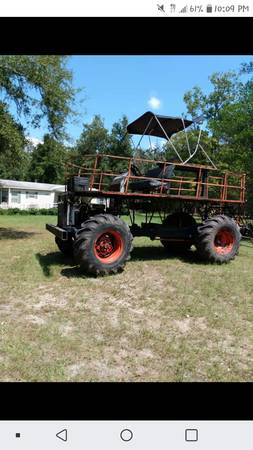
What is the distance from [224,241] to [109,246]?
3.26 meters

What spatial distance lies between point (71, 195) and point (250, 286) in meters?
4.16

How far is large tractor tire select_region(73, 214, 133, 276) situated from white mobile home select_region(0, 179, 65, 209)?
35.6 metres

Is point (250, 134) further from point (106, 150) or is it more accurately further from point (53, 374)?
point (106, 150)

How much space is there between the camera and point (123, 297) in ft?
19.5

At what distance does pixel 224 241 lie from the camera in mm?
9070

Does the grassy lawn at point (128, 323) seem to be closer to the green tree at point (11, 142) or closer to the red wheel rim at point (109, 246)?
the red wheel rim at point (109, 246)

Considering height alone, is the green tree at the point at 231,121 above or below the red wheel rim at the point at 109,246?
above

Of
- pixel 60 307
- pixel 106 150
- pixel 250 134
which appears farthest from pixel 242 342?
pixel 106 150

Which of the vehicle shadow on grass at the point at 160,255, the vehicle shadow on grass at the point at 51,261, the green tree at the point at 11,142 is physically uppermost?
the green tree at the point at 11,142

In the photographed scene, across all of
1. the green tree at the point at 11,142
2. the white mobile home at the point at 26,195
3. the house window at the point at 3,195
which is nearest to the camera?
the green tree at the point at 11,142

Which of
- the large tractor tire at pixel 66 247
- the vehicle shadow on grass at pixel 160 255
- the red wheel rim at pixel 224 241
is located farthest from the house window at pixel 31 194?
the red wheel rim at pixel 224 241

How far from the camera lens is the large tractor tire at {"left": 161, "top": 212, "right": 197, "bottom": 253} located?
10023 millimetres

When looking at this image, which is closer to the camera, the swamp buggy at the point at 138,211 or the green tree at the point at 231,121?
the swamp buggy at the point at 138,211

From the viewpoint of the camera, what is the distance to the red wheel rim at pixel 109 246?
734 cm
